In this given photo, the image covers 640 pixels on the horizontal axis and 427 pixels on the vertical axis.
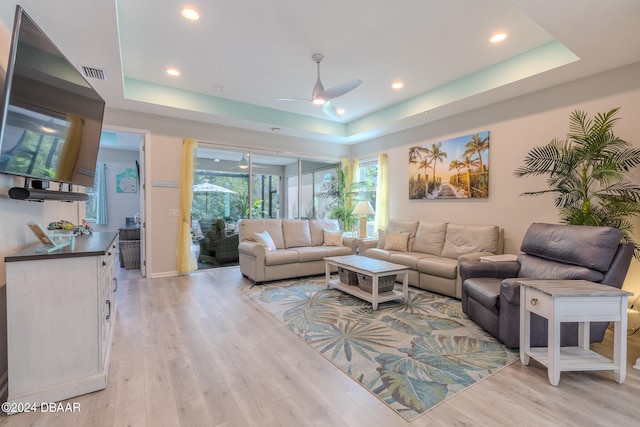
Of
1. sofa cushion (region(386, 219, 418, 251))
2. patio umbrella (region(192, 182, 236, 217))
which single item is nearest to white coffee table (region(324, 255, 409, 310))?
sofa cushion (region(386, 219, 418, 251))

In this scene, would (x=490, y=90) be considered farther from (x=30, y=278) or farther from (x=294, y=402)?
(x=30, y=278)

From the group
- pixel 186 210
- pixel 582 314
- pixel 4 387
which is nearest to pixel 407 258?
pixel 582 314

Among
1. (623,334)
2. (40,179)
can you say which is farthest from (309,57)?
(623,334)

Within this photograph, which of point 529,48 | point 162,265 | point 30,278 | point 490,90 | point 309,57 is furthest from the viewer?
point 162,265

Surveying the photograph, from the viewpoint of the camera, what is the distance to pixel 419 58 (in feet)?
11.6

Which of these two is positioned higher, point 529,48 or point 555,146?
point 529,48

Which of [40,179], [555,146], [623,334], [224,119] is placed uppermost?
[224,119]

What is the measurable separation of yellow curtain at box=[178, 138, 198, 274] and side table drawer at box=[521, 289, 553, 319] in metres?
4.72

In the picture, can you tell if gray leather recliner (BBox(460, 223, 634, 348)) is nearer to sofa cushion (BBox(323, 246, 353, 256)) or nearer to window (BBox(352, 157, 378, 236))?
sofa cushion (BBox(323, 246, 353, 256))

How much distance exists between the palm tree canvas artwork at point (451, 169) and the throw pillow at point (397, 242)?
0.93 metres

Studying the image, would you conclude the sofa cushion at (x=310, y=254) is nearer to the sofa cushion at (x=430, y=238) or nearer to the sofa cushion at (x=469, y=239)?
the sofa cushion at (x=430, y=238)

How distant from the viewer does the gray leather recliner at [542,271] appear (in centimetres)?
233

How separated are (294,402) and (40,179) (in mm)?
2304

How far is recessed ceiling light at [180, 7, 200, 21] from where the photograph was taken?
267 centimetres
